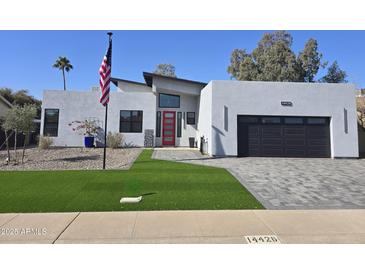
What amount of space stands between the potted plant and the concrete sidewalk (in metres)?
12.2

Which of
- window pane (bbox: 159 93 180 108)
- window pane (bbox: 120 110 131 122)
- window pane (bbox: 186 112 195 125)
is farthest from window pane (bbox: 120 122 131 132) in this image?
window pane (bbox: 186 112 195 125)

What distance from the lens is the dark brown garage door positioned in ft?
44.4

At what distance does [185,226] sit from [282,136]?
11.2 meters

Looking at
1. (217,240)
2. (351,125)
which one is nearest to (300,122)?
(351,125)

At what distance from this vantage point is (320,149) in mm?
13586

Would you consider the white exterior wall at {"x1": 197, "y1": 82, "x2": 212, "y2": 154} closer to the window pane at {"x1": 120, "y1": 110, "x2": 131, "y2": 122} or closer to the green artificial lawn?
the green artificial lawn

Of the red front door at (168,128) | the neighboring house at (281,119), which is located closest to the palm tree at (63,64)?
the red front door at (168,128)

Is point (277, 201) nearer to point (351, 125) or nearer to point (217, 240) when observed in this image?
point (217, 240)

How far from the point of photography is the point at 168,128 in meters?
18.1

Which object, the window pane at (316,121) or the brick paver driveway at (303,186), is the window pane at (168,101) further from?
the brick paver driveway at (303,186)

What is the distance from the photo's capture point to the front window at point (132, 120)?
56.8ft

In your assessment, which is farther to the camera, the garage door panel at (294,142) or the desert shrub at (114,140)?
the desert shrub at (114,140)

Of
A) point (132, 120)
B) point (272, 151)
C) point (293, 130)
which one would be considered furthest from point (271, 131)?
point (132, 120)

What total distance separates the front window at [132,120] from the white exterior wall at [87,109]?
30 centimetres
